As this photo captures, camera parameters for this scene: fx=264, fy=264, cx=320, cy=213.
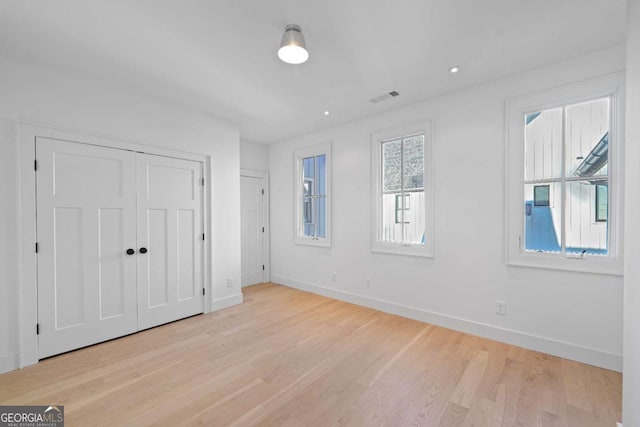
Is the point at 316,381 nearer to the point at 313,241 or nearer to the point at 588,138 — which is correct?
the point at 313,241

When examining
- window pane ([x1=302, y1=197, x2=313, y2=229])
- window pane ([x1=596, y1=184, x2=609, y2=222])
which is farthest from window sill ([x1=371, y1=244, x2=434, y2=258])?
window pane ([x1=596, y1=184, x2=609, y2=222])

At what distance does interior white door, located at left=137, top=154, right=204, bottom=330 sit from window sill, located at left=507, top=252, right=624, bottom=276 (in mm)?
3822

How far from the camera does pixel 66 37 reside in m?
2.09

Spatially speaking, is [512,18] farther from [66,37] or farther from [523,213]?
[66,37]

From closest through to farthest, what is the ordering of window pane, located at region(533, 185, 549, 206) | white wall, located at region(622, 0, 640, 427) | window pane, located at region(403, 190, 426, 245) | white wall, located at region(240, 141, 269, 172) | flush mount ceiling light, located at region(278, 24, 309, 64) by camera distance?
white wall, located at region(622, 0, 640, 427) → flush mount ceiling light, located at region(278, 24, 309, 64) → window pane, located at region(533, 185, 549, 206) → window pane, located at region(403, 190, 426, 245) → white wall, located at region(240, 141, 269, 172)

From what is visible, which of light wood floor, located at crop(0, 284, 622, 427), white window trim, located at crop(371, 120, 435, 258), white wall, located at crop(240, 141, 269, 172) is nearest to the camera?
light wood floor, located at crop(0, 284, 622, 427)

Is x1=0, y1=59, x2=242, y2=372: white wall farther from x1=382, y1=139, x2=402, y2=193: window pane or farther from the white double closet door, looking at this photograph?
x1=382, y1=139, x2=402, y2=193: window pane

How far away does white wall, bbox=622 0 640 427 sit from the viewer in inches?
50.4

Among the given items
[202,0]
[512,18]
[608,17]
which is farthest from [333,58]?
[608,17]

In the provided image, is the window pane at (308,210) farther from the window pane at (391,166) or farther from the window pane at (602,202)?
the window pane at (602,202)

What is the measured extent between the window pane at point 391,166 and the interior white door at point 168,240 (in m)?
2.60

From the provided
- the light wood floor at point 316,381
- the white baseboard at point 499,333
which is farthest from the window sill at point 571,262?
the light wood floor at point 316,381

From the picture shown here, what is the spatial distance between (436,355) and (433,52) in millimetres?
2811

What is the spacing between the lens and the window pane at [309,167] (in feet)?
15.5
